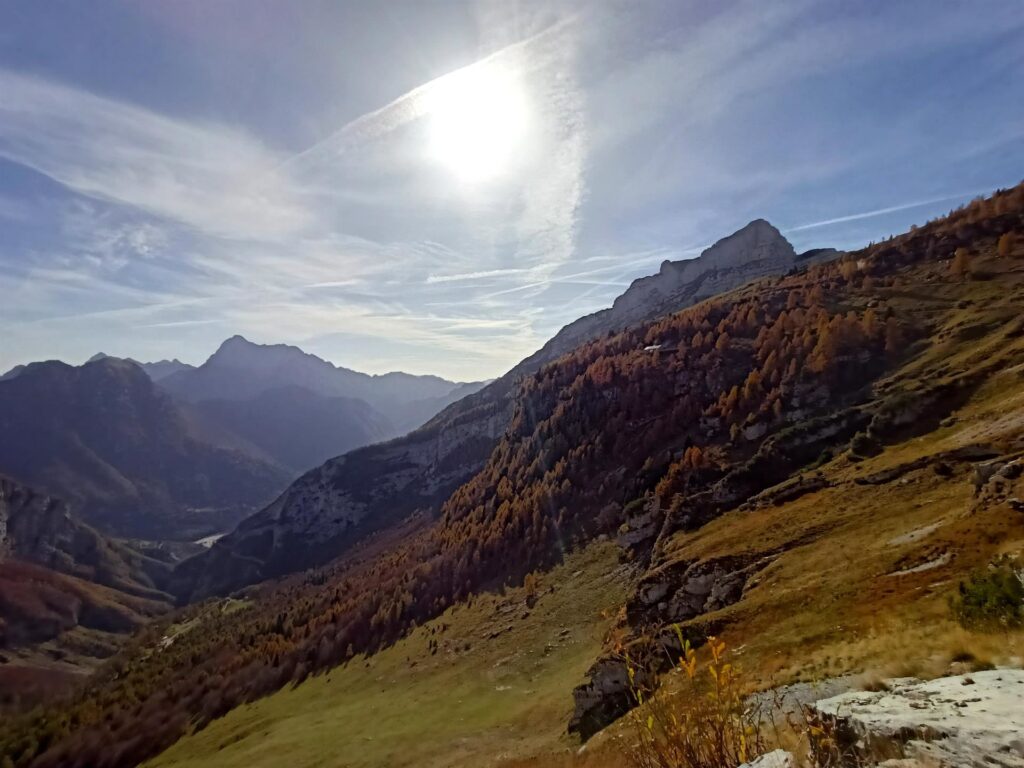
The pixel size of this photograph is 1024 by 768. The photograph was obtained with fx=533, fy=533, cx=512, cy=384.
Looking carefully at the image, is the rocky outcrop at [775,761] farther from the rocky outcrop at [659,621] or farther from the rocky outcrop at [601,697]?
the rocky outcrop at [601,697]

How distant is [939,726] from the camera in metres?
7.55

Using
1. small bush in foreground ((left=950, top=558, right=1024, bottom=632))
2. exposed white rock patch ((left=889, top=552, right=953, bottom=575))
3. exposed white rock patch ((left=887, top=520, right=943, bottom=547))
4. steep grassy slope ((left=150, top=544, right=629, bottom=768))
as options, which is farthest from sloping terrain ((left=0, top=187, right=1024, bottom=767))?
steep grassy slope ((left=150, top=544, right=629, bottom=768))

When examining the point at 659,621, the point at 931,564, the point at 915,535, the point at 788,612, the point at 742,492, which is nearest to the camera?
the point at 931,564

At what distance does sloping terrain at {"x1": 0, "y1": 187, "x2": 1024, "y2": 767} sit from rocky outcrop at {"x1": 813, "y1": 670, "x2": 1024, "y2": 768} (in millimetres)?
7343

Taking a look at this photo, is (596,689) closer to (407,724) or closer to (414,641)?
(407,724)

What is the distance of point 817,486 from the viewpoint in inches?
2076

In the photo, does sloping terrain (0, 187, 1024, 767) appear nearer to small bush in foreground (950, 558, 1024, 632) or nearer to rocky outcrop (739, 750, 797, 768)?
small bush in foreground (950, 558, 1024, 632)

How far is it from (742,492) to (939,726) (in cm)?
5927

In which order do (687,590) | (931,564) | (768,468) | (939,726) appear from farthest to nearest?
(768,468)
(687,590)
(931,564)
(939,726)

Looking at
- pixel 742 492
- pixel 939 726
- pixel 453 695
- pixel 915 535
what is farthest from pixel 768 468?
pixel 939 726

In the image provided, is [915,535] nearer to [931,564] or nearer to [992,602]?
[931,564]

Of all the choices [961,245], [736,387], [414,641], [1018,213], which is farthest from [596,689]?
[1018,213]

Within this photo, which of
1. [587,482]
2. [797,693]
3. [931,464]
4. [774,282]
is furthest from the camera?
[774,282]

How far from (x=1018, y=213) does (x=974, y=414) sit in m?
100
